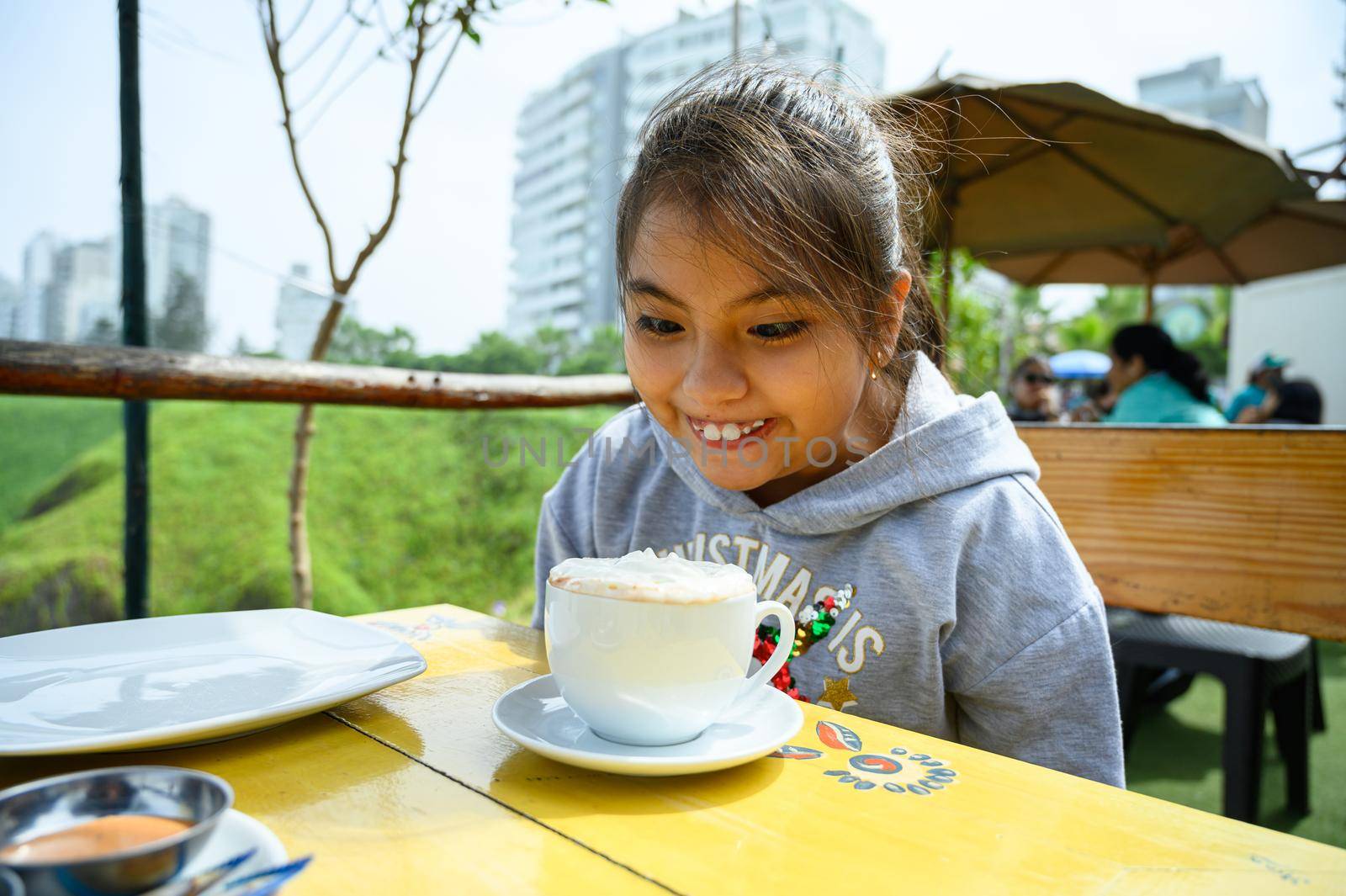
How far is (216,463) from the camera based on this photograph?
3.67m

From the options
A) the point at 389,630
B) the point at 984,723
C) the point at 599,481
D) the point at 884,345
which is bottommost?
the point at 984,723

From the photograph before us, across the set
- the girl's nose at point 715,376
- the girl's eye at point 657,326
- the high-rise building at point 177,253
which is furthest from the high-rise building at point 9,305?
the girl's nose at point 715,376

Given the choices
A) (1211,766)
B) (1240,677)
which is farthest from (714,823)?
(1211,766)

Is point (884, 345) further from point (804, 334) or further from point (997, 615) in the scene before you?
point (997, 615)

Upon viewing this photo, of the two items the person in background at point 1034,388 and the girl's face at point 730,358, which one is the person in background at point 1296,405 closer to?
the person in background at point 1034,388

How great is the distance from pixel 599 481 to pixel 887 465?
51cm

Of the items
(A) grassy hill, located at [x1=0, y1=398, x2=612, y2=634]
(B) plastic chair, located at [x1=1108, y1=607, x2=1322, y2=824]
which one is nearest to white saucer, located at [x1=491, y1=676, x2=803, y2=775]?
(B) plastic chair, located at [x1=1108, y1=607, x2=1322, y2=824]

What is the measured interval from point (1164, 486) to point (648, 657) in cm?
142

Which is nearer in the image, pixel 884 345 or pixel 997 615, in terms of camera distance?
pixel 997 615

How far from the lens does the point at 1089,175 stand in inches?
165

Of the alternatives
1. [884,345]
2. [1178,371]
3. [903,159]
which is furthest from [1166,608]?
[1178,371]

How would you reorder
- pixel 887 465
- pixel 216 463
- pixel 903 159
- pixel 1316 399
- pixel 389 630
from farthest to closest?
pixel 1316 399
pixel 216 463
pixel 903 159
pixel 887 465
pixel 389 630

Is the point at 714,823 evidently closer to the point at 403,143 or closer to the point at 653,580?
the point at 653,580

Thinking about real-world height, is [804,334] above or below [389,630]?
above
